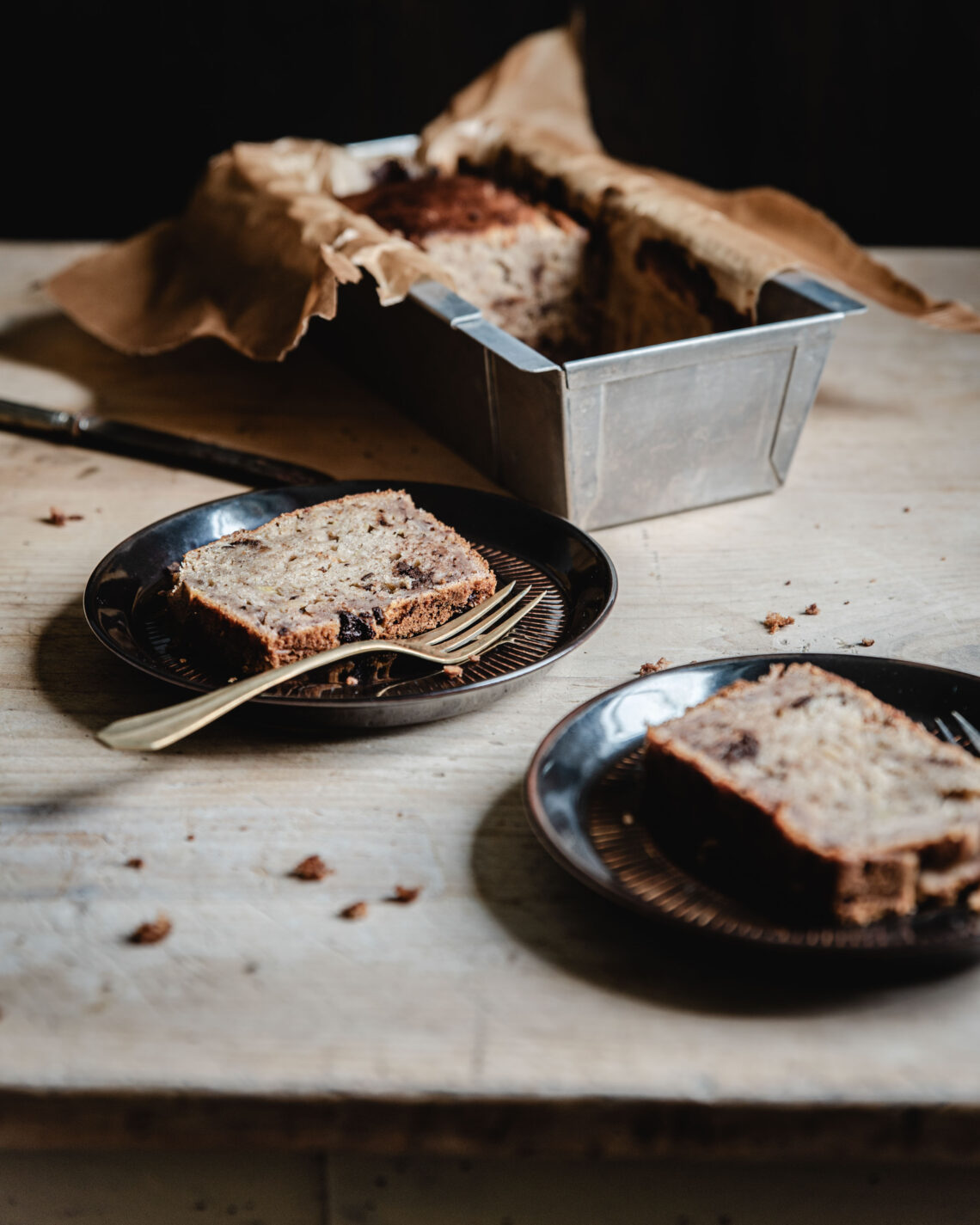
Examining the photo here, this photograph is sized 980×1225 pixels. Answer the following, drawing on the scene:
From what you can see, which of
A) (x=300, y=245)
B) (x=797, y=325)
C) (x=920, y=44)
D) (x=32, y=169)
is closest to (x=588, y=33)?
(x=920, y=44)

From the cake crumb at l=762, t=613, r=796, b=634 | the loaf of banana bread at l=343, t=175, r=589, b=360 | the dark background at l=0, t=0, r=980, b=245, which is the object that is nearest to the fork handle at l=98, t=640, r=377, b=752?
the cake crumb at l=762, t=613, r=796, b=634

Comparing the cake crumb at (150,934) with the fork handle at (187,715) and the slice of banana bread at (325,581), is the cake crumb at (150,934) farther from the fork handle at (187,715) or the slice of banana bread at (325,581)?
the slice of banana bread at (325,581)

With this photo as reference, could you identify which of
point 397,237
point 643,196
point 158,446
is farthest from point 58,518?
point 643,196

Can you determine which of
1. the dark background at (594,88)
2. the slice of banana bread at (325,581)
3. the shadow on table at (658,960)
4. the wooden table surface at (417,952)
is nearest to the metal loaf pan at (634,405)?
the wooden table surface at (417,952)

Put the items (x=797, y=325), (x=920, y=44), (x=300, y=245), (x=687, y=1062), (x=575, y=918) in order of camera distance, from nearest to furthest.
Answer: (x=687, y=1062) < (x=575, y=918) < (x=797, y=325) < (x=300, y=245) < (x=920, y=44)

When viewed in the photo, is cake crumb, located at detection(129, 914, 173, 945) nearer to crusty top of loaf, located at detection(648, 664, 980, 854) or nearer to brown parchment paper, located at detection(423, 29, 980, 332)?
crusty top of loaf, located at detection(648, 664, 980, 854)

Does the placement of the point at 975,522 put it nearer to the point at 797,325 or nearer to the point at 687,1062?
the point at 797,325

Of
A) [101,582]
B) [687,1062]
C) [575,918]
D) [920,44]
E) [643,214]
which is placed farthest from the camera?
[920,44]
